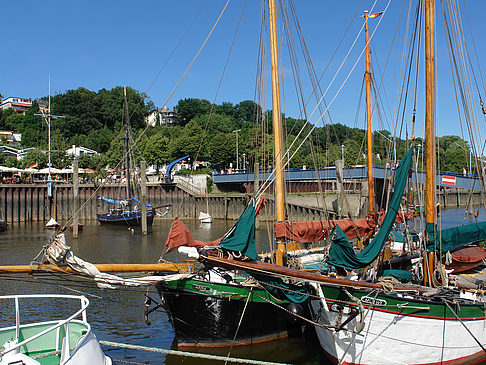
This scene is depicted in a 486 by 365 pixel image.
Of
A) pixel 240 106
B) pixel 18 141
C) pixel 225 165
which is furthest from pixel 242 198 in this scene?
pixel 240 106

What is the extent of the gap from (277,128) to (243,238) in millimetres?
5680

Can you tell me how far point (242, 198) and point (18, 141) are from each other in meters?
94.4

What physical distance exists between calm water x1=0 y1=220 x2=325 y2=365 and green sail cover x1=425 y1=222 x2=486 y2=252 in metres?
4.94

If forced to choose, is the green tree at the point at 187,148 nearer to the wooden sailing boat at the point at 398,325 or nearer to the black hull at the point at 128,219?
the black hull at the point at 128,219

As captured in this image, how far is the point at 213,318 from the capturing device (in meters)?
14.3

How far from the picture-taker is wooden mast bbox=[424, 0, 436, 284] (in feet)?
44.5

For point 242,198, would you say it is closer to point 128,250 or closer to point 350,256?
point 128,250

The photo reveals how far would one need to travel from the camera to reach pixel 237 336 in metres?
14.7

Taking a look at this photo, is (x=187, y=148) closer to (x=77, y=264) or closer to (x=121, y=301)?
(x=121, y=301)

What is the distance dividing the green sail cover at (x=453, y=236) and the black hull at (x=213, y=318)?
4.36 m

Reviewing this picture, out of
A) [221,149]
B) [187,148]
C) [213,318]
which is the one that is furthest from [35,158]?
[213,318]

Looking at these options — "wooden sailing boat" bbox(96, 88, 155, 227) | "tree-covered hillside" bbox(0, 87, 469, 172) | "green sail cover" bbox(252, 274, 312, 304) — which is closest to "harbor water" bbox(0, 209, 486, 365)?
"green sail cover" bbox(252, 274, 312, 304)

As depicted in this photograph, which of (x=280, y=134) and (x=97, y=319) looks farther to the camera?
(x=97, y=319)

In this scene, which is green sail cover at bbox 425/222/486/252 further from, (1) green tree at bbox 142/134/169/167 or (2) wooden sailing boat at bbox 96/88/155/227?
(1) green tree at bbox 142/134/169/167
